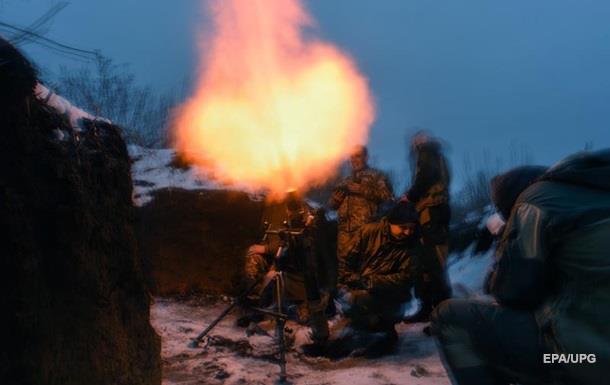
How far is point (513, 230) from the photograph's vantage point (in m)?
2.88

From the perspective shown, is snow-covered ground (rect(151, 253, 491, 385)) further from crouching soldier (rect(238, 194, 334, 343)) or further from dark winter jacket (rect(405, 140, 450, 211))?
dark winter jacket (rect(405, 140, 450, 211))

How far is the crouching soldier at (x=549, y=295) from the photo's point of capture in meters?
2.56

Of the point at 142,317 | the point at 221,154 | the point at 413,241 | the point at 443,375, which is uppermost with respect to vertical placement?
the point at 221,154

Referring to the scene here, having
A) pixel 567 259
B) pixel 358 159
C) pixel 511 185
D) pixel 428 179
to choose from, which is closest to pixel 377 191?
pixel 358 159

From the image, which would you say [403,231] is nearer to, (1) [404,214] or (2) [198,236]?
(1) [404,214]

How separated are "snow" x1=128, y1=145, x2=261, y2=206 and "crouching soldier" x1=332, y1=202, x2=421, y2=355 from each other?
11.7 feet

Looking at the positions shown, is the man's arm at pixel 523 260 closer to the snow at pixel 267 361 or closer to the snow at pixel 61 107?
the snow at pixel 267 361

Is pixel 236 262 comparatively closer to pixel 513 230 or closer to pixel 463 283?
pixel 463 283

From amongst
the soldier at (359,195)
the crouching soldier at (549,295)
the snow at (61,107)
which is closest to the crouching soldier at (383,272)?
the soldier at (359,195)

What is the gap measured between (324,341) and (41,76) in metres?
4.04

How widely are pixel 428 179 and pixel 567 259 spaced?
4547 millimetres

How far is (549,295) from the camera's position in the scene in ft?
9.25

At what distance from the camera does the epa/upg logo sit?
2.53m

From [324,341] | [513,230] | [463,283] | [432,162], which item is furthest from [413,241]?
[513,230]
